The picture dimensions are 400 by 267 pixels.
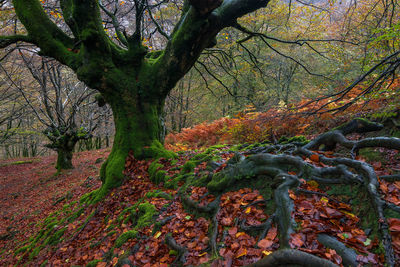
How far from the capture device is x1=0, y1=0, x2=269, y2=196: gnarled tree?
4.72 meters

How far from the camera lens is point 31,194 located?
1045cm

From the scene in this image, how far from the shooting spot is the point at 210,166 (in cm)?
429

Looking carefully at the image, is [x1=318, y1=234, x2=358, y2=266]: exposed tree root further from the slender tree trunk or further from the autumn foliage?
the slender tree trunk

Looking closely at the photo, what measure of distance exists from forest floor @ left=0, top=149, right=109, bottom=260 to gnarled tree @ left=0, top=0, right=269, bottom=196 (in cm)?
296

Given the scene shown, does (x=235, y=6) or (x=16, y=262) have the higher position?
(x=235, y=6)

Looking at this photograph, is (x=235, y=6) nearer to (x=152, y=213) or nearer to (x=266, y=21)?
(x=152, y=213)

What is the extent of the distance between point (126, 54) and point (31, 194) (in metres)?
9.53

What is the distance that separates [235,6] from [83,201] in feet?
21.5

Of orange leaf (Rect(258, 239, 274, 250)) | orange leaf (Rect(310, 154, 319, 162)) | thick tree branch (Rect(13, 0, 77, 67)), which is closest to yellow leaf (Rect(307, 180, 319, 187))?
orange leaf (Rect(310, 154, 319, 162))

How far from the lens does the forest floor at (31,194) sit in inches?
273

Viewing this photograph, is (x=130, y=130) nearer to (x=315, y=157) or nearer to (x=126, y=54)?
(x=126, y=54)

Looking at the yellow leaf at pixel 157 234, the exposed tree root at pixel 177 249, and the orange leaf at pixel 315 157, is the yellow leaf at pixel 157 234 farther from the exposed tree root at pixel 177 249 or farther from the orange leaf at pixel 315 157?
the orange leaf at pixel 315 157

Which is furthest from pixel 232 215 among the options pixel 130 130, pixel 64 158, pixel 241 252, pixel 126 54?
pixel 64 158

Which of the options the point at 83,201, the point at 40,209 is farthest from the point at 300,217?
the point at 40,209
